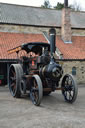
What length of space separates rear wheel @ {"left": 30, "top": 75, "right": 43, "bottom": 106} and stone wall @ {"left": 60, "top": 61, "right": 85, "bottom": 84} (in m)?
6.77

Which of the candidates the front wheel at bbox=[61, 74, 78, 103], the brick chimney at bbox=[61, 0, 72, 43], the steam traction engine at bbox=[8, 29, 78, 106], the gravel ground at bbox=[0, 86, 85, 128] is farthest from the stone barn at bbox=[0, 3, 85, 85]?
the gravel ground at bbox=[0, 86, 85, 128]

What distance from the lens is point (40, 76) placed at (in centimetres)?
667

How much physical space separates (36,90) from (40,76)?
2.32 feet

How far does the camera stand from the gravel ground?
427 cm

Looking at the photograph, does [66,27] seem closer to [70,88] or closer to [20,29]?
[20,29]

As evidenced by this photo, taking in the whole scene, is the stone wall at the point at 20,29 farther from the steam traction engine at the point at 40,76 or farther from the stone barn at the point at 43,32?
the steam traction engine at the point at 40,76

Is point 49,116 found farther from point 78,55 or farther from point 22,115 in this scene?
point 78,55

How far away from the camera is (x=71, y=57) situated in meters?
13.0

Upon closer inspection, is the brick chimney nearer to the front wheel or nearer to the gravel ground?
the front wheel

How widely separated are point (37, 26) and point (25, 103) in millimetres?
10442

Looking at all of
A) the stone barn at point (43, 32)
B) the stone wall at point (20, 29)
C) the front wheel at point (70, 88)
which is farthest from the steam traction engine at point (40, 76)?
the stone wall at point (20, 29)

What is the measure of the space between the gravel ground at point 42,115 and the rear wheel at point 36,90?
0.73ft

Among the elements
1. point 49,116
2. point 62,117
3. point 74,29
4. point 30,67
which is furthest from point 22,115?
point 74,29

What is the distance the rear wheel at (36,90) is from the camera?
18.7ft
